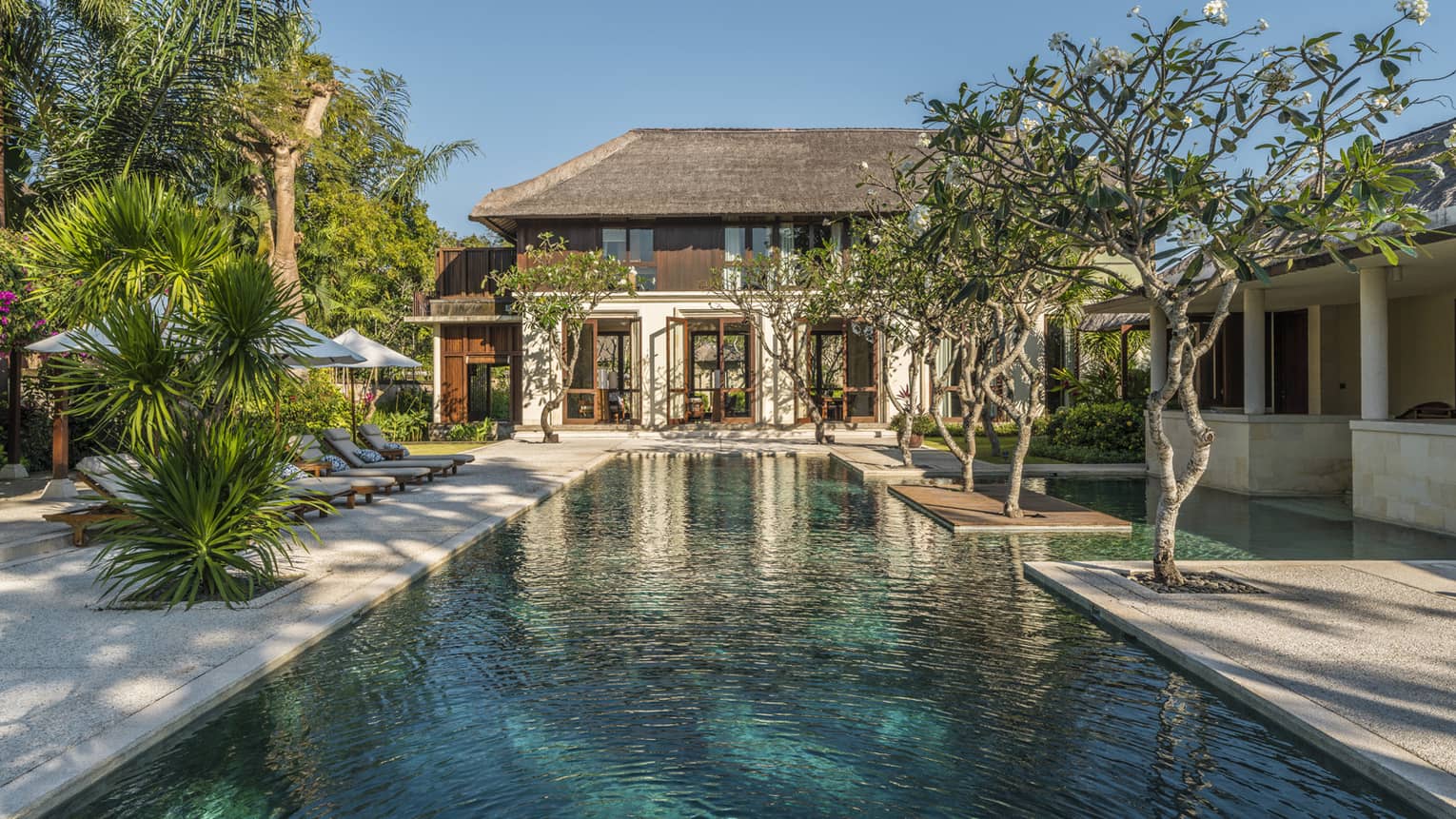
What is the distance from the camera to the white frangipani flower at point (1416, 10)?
18.0ft

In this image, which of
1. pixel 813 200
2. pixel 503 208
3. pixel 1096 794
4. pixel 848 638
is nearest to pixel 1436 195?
pixel 848 638

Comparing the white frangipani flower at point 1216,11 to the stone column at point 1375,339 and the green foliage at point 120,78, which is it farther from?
the green foliage at point 120,78

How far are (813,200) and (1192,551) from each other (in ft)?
63.1

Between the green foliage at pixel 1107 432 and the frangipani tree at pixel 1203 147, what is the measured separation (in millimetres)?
11033

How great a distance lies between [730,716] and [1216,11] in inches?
195

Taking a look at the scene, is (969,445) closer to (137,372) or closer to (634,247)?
(137,372)

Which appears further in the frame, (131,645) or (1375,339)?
(1375,339)

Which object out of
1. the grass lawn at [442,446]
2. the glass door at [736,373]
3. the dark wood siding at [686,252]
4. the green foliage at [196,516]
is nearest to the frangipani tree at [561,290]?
the dark wood siding at [686,252]

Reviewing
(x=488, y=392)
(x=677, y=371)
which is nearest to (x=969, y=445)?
(x=677, y=371)

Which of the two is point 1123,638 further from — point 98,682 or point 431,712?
point 98,682

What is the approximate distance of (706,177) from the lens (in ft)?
91.2

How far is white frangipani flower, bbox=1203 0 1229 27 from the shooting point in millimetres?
5727

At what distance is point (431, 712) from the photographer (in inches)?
185

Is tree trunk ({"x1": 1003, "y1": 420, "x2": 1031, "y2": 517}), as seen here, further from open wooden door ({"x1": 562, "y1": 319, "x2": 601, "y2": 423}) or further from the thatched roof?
open wooden door ({"x1": 562, "y1": 319, "x2": 601, "y2": 423})
